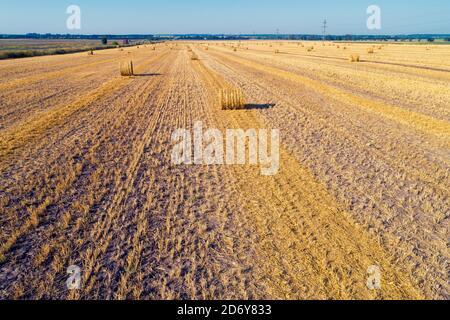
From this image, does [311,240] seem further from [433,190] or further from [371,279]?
[433,190]

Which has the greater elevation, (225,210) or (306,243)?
(225,210)

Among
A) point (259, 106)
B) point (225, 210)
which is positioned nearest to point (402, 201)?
point (225, 210)

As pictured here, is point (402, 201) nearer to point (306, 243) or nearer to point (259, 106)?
point (306, 243)

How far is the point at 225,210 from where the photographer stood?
5645 millimetres

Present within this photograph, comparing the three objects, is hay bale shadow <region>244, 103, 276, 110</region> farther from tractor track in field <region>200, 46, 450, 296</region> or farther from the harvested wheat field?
tractor track in field <region>200, 46, 450, 296</region>

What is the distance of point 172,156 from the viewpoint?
823 cm

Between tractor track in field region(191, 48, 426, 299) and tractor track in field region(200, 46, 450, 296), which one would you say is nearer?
tractor track in field region(191, 48, 426, 299)

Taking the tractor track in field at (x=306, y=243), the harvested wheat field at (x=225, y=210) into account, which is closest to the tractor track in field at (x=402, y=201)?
the harvested wheat field at (x=225, y=210)

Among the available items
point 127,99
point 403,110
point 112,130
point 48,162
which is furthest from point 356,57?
point 48,162

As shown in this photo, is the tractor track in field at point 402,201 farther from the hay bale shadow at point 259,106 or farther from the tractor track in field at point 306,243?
the hay bale shadow at point 259,106

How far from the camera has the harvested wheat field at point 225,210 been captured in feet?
13.1

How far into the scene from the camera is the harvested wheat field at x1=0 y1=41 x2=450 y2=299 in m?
4.00

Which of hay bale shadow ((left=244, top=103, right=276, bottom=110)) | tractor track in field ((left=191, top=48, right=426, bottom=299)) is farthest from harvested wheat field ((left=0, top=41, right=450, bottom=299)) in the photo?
hay bale shadow ((left=244, top=103, right=276, bottom=110))

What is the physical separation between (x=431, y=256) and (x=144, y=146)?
6.94 metres
